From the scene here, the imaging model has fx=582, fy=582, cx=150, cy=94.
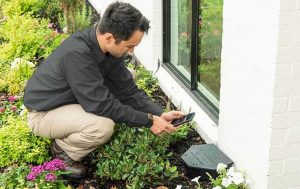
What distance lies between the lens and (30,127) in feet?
14.9

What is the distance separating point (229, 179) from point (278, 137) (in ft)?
1.75

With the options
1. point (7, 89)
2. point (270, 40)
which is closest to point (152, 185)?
point (270, 40)

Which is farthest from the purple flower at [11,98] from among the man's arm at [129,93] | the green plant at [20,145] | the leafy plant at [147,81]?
the man's arm at [129,93]

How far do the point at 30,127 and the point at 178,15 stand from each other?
1.95m

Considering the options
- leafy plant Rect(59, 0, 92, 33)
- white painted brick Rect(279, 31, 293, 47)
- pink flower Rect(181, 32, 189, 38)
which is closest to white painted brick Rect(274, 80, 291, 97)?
white painted brick Rect(279, 31, 293, 47)

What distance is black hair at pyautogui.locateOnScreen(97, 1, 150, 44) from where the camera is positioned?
12.9ft

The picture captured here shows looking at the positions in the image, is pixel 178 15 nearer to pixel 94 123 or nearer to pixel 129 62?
pixel 129 62

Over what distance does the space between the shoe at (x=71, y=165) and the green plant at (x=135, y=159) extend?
144 mm

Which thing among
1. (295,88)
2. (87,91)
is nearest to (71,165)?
(87,91)

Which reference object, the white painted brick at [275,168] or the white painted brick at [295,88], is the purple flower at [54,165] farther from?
the white painted brick at [295,88]

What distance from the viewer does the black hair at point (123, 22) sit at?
3.93 meters

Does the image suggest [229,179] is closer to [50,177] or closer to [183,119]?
[183,119]

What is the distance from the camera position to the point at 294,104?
Answer: 346 cm

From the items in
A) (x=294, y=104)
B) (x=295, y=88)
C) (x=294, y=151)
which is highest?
(x=295, y=88)
